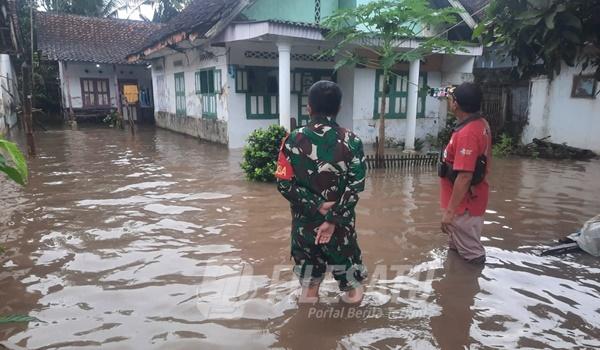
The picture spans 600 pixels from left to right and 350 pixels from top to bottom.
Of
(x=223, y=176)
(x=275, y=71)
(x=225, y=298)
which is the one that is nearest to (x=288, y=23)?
(x=275, y=71)

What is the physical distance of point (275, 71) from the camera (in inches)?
508

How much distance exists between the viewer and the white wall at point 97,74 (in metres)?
21.5

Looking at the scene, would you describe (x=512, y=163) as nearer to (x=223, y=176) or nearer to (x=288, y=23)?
(x=288, y=23)

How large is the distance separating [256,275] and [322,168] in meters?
1.64

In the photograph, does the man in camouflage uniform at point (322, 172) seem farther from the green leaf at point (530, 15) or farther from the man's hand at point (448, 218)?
the green leaf at point (530, 15)

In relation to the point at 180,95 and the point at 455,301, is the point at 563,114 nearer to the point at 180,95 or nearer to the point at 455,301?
the point at 455,301

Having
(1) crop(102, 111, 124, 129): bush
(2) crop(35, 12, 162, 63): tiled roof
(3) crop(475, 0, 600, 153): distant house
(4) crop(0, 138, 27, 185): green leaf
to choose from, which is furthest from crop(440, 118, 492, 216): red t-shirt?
(2) crop(35, 12, 162, 63): tiled roof

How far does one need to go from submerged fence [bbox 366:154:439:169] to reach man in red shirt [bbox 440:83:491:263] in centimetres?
536

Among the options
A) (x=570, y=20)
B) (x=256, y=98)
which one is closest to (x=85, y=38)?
(x=256, y=98)

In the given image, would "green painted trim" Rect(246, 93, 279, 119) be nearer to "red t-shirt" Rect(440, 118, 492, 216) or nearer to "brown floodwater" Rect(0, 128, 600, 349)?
"brown floodwater" Rect(0, 128, 600, 349)

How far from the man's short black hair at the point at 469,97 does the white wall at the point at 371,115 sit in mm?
9858

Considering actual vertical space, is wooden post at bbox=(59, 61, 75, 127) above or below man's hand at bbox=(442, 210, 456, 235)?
above

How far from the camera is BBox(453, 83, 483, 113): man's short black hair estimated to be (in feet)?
12.3

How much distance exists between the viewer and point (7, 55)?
17828 mm
